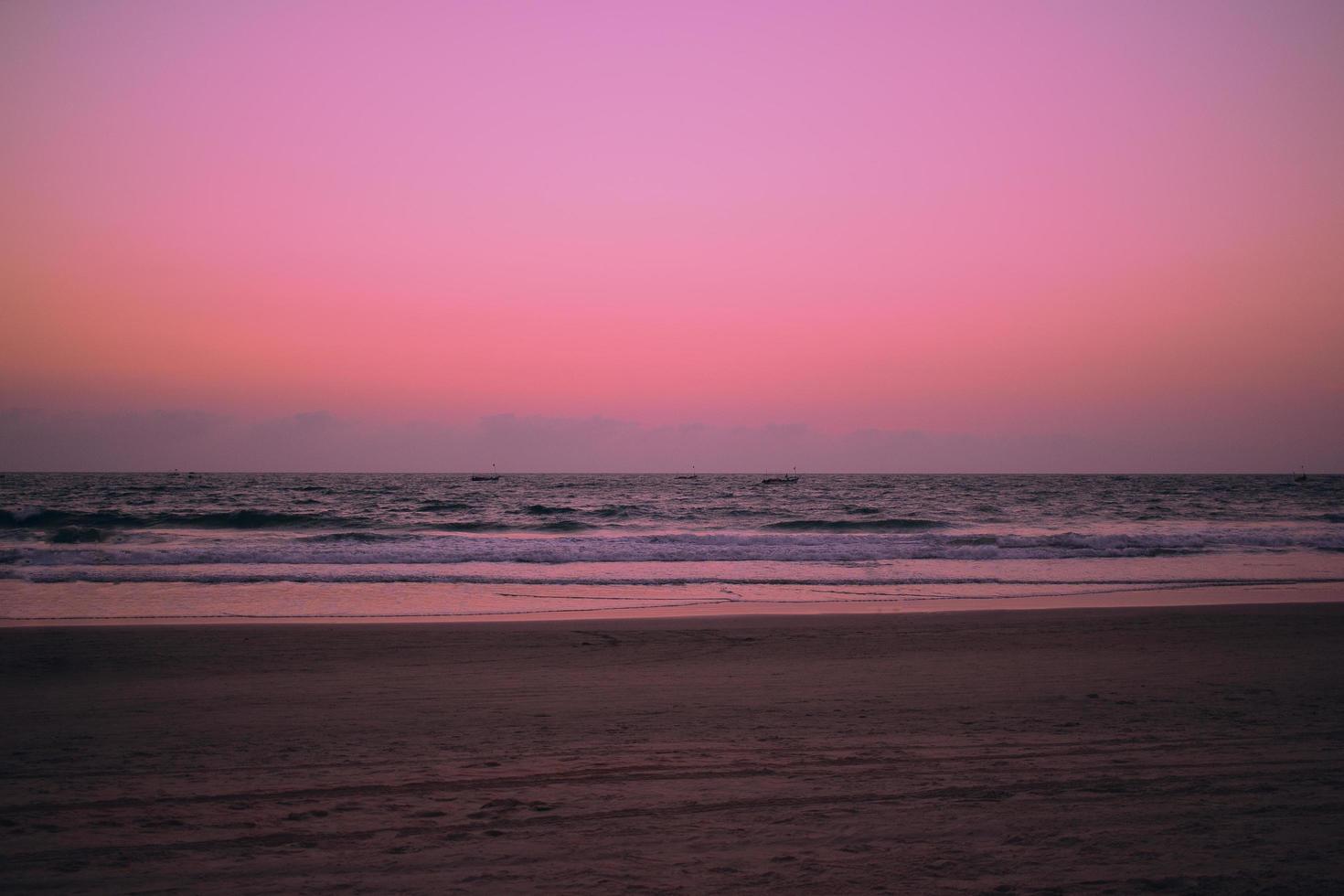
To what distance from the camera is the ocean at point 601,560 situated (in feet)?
52.4

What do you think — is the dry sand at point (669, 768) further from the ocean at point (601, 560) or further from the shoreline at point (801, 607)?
the ocean at point (601, 560)

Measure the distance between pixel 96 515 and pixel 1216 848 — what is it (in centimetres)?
4887

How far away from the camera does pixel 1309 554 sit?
25812mm

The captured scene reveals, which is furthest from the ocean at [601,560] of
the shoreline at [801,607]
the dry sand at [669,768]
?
the dry sand at [669,768]

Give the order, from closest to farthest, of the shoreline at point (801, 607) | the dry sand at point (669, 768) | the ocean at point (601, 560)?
the dry sand at point (669, 768)
the shoreline at point (801, 607)
the ocean at point (601, 560)

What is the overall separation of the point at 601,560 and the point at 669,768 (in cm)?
1839

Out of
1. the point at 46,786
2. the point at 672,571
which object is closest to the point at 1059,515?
the point at 672,571

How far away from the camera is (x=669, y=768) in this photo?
6055 mm

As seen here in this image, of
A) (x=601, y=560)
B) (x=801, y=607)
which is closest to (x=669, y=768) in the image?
(x=801, y=607)

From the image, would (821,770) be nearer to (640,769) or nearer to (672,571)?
(640,769)

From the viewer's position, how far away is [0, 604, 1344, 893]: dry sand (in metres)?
4.45

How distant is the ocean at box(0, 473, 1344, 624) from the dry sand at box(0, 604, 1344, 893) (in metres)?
5.13

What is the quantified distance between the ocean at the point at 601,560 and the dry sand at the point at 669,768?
5129mm

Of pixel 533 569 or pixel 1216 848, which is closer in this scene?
pixel 1216 848
